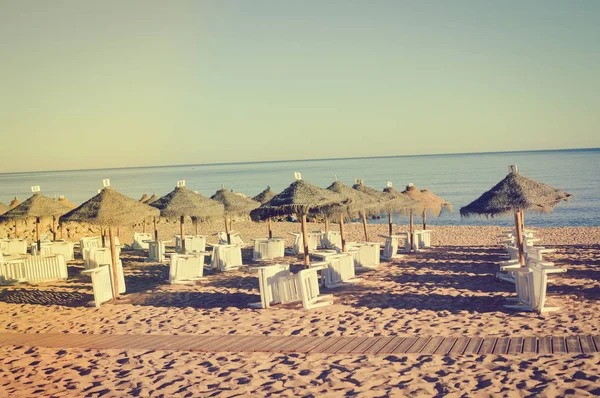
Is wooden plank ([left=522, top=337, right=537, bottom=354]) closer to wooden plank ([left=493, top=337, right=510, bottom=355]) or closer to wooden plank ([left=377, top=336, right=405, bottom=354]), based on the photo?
wooden plank ([left=493, top=337, right=510, bottom=355])

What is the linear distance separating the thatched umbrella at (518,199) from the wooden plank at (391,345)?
14.5ft

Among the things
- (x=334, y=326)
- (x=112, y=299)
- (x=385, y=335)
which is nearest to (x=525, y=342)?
(x=385, y=335)

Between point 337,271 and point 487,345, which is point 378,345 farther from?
point 337,271

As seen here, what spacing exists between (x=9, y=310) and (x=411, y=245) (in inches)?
389

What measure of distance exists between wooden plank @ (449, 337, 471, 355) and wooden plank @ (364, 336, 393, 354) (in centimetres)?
76

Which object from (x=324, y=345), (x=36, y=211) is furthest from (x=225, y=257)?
(x=324, y=345)

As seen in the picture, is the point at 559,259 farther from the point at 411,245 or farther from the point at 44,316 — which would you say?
the point at 44,316

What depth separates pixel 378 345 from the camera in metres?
6.14

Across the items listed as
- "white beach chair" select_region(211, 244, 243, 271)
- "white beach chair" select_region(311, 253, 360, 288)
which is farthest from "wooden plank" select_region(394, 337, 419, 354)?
"white beach chair" select_region(211, 244, 243, 271)

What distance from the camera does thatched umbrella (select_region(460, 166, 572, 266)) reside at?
32.7 feet

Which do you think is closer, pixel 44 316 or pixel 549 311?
pixel 549 311

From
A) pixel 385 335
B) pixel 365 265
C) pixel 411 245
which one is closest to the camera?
pixel 385 335

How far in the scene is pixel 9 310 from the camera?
Result: 9.59 meters

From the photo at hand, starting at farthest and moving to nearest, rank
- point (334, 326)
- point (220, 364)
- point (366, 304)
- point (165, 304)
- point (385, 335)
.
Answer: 1. point (165, 304)
2. point (366, 304)
3. point (334, 326)
4. point (385, 335)
5. point (220, 364)
